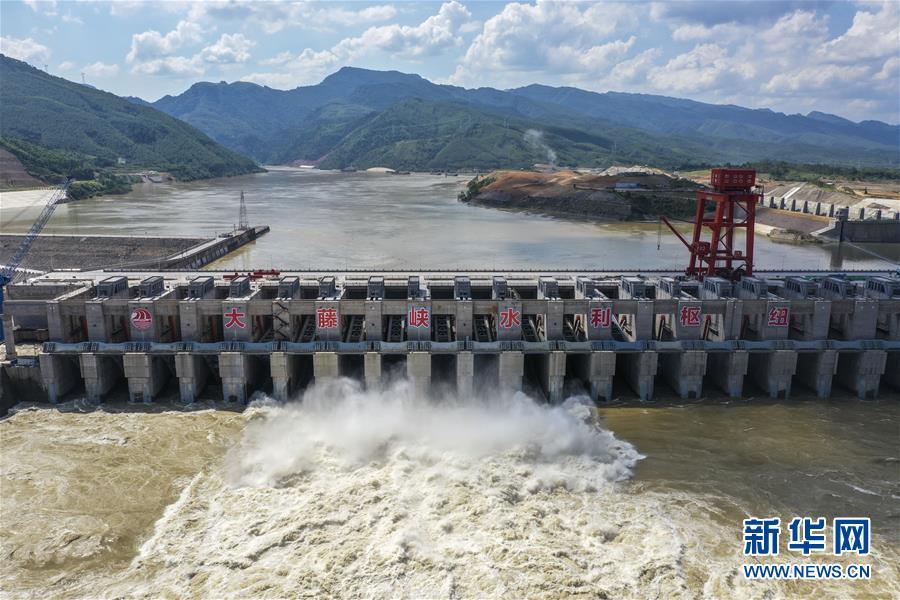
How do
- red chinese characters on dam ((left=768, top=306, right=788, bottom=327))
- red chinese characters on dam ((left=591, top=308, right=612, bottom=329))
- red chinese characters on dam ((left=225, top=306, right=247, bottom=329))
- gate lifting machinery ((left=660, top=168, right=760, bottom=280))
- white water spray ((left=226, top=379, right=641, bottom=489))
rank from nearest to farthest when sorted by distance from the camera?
white water spray ((left=226, top=379, right=641, bottom=489))
red chinese characters on dam ((left=225, top=306, right=247, bottom=329))
red chinese characters on dam ((left=591, top=308, right=612, bottom=329))
red chinese characters on dam ((left=768, top=306, right=788, bottom=327))
gate lifting machinery ((left=660, top=168, right=760, bottom=280))

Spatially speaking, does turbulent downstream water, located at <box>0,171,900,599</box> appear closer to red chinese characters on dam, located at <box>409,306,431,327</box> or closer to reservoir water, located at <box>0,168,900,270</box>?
red chinese characters on dam, located at <box>409,306,431,327</box>

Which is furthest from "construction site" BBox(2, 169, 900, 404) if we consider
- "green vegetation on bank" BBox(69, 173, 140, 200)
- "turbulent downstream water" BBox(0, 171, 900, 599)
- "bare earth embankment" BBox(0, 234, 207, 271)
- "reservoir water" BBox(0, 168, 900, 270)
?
"green vegetation on bank" BBox(69, 173, 140, 200)

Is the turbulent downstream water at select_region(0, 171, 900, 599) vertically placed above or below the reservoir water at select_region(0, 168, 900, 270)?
below

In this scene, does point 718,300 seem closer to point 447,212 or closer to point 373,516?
point 373,516

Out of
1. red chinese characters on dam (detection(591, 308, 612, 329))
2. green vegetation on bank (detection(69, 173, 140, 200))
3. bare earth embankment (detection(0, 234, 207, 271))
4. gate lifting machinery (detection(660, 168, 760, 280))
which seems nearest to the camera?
red chinese characters on dam (detection(591, 308, 612, 329))

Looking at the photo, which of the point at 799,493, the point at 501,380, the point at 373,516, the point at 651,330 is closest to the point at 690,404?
the point at 651,330
